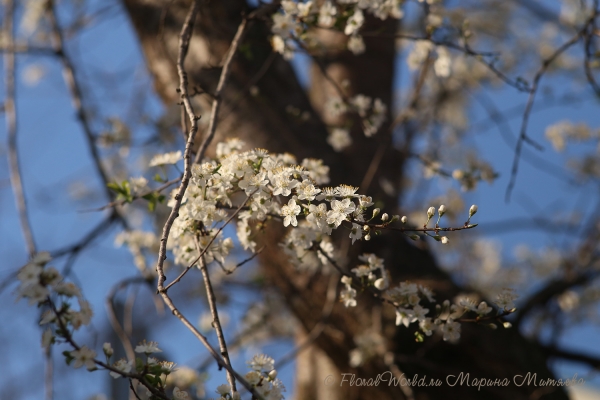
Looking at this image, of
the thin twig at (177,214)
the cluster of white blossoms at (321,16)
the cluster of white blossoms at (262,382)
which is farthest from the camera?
the cluster of white blossoms at (321,16)

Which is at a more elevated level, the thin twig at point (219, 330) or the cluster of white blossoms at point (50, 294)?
the cluster of white blossoms at point (50, 294)

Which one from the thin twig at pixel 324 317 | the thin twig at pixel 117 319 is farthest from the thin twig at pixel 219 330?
the thin twig at pixel 324 317

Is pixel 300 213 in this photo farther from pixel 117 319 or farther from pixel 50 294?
pixel 117 319

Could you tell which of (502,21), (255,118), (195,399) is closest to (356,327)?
(195,399)

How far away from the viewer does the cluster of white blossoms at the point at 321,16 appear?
1.74m

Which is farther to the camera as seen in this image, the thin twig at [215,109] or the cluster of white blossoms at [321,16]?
the cluster of white blossoms at [321,16]

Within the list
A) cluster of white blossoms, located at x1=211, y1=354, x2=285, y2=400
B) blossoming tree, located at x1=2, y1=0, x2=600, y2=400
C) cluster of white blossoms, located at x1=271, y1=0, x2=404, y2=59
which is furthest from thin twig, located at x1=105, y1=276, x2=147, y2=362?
cluster of white blossoms, located at x1=271, y1=0, x2=404, y2=59

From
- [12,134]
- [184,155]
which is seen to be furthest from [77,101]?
[184,155]

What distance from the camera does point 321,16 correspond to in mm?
1792

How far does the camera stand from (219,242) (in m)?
1.43

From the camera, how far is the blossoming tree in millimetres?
1238

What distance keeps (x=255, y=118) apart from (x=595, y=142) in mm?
2312

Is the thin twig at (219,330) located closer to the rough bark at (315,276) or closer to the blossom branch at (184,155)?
the blossom branch at (184,155)

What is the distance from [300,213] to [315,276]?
1.28 m
